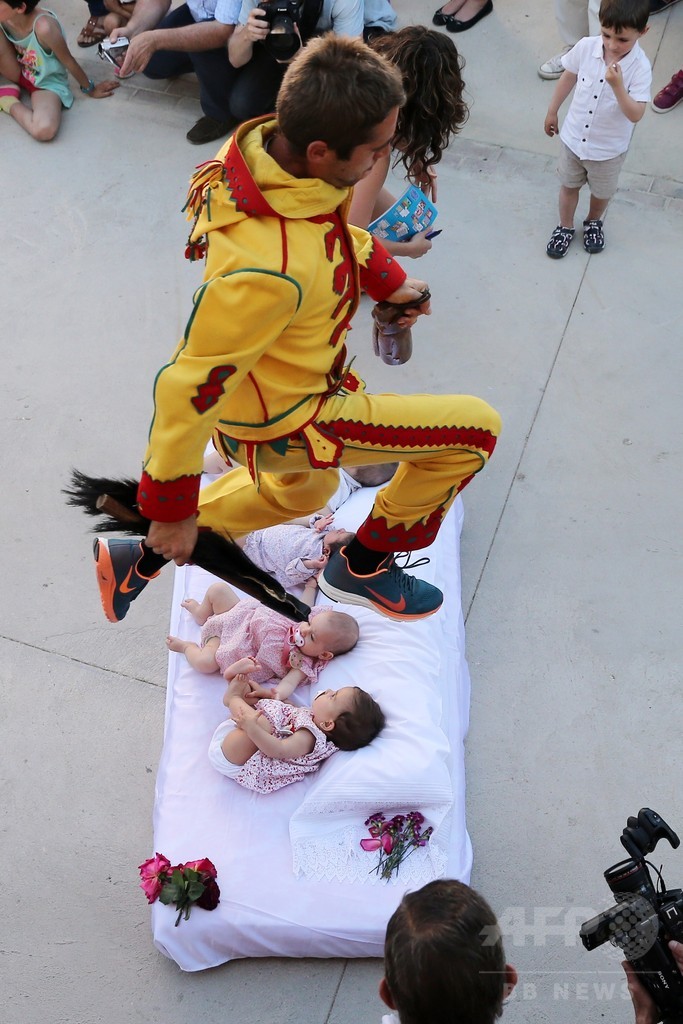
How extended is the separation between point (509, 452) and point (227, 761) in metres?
1.52

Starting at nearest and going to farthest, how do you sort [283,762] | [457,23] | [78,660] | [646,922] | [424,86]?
[646,922] < [283,762] < [424,86] < [78,660] < [457,23]

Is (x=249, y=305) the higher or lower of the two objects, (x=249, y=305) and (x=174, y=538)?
the higher

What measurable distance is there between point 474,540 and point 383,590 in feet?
3.04

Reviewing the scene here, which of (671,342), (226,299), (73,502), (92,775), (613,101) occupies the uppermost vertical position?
(226,299)

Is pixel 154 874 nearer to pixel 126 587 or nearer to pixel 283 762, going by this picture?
pixel 283 762

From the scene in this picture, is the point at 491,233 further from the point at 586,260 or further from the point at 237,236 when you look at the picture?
the point at 237,236

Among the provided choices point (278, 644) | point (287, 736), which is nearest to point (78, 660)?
point (278, 644)

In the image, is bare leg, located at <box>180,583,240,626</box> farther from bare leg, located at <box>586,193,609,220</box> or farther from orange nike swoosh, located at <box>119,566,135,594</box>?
bare leg, located at <box>586,193,609,220</box>

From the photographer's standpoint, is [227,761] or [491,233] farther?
[491,233]

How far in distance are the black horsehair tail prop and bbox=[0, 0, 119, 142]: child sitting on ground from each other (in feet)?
10.4

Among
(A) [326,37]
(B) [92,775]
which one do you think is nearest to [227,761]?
(B) [92,775]

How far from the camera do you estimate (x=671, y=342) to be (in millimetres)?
3771

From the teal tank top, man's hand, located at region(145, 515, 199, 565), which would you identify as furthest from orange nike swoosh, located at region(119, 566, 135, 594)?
the teal tank top

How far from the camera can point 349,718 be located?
2.62m
